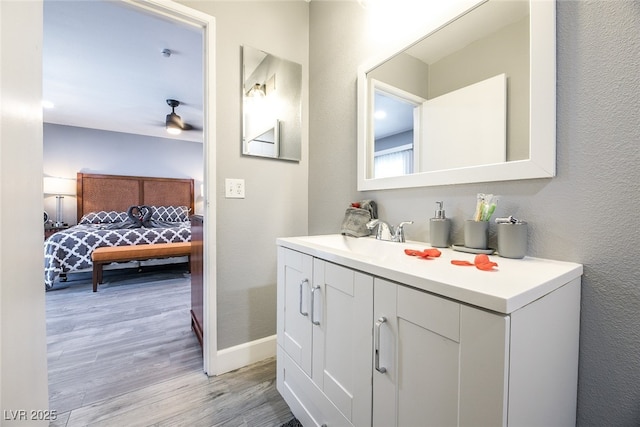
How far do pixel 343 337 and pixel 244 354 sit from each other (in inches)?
42.8

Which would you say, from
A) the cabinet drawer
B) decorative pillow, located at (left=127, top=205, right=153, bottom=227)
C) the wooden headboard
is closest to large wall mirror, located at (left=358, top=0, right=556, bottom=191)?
the cabinet drawer

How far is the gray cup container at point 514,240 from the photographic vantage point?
30.8 inches

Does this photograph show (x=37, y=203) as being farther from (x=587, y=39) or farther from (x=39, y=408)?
(x=587, y=39)

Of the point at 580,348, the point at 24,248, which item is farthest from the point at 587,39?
the point at 24,248

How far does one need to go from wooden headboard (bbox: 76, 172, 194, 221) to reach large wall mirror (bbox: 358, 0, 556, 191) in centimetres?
547

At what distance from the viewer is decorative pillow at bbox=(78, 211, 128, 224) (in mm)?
4574

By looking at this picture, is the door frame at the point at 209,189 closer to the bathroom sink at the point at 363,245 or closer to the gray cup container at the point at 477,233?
the bathroom sink at the point at 363,245

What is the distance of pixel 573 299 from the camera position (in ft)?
2.22

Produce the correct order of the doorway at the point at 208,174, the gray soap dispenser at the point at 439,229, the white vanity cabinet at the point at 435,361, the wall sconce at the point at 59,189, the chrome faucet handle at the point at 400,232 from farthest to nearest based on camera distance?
1. the wall sconce at the point at 59,189
2. the doorway at the point at 208,174
3. the chrome faucet handle at the point at 400,232
4. the gray soap dispenser at the point at 439,229
5. the white vanity cabinet at the point at 435,361

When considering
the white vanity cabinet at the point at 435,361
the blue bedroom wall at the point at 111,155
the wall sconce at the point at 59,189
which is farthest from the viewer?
the blue bedroom wall at the point at 111,155

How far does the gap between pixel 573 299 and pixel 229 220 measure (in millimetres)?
1544

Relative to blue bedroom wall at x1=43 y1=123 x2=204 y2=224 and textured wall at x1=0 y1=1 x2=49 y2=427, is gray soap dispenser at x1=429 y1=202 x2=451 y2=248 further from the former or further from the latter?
blue bedroom wall at x1=43 y1=123 x2=204 y2=224

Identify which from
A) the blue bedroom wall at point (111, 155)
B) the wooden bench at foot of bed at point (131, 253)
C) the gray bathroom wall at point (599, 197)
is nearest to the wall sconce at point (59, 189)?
the blue bedroom wall at point (111, 155)

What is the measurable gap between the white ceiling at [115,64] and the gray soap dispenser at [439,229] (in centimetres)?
169
